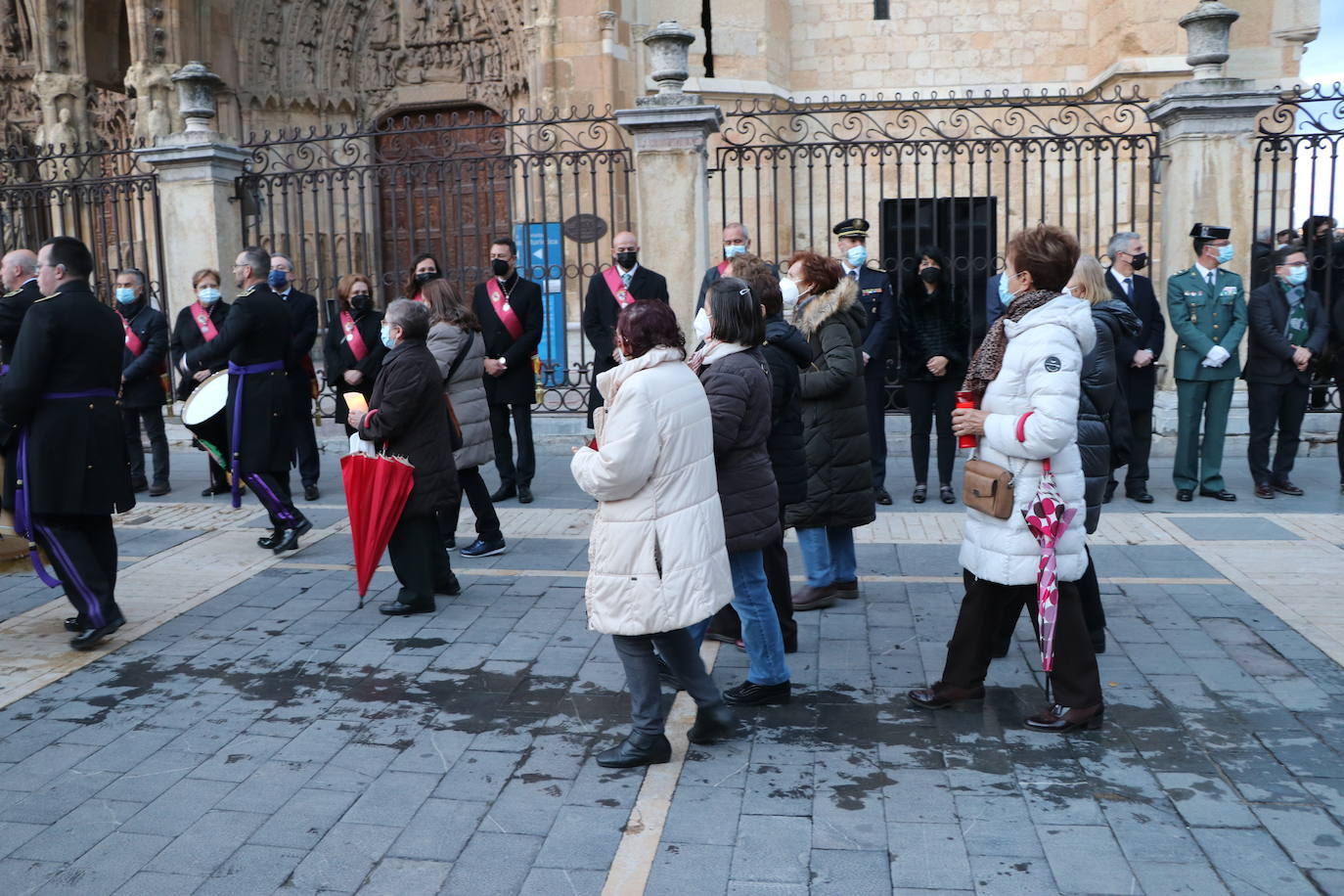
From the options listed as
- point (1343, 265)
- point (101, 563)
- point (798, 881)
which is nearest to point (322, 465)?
point (101, 563)

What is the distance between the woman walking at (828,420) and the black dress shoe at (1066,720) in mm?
1766

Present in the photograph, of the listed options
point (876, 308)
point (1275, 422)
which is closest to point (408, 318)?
point (876, 308)

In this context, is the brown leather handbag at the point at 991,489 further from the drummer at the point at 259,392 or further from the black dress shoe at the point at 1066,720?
the drummer at the point at 259,392

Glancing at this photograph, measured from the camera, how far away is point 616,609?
4168 millimetres

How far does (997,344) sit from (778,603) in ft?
5.40

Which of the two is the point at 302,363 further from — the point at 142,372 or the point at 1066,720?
the point at 1066,720

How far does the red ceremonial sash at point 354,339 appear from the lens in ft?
29.2

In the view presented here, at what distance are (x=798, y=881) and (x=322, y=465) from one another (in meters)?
8.66

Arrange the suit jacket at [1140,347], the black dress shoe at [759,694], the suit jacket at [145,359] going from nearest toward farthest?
1. the black dress shoe at [759,694]
2. the suit jacket at [1140,347]
3. the suit jacket at [145,359]

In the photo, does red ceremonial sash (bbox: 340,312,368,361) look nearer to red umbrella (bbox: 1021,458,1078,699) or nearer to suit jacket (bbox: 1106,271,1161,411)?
suit jacket (bbox: 1106,271,1161,411)

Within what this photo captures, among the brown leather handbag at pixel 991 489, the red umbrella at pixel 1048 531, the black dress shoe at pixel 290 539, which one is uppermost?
the brown leather handbag at pixel 991 489

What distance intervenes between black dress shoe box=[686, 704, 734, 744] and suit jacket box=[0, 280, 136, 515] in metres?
3.28

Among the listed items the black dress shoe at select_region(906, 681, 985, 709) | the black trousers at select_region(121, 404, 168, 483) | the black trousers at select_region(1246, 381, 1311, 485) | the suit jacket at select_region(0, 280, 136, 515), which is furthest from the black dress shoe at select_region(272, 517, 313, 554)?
the black trousers at select_region(1246, 381, 1311, 485)

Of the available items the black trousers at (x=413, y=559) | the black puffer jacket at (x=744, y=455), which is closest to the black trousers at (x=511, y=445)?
the black trousers at (x=413, y=559)
